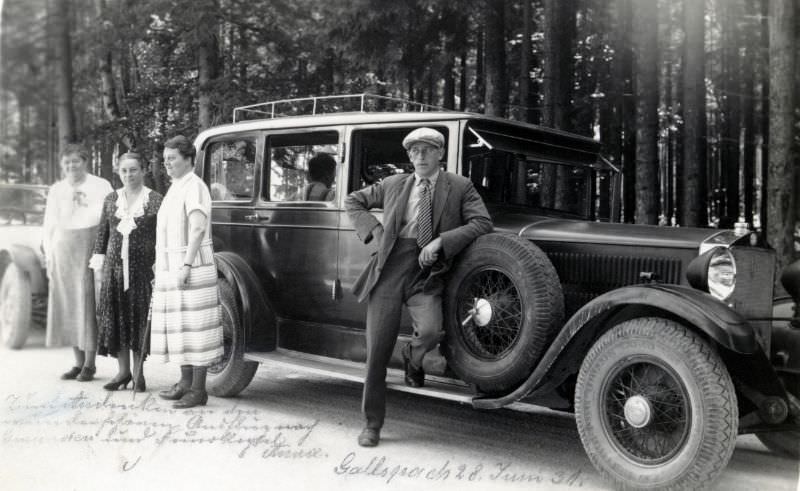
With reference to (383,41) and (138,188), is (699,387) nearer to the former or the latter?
(138,188)

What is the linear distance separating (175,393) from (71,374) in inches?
32.8

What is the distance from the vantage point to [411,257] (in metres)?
4.11

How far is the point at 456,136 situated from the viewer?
4.30 metres

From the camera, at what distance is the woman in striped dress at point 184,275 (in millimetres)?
4781

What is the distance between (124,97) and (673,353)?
12.6ft

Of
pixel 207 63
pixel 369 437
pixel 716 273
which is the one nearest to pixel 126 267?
pixel 207 63

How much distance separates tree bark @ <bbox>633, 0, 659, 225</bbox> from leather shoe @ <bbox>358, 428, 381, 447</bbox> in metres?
5.72

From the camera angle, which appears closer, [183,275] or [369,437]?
[369,437]

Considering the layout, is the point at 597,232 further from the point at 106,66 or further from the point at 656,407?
the point at 106,66

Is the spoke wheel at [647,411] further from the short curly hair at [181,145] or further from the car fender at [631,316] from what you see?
the short curly hair at [181,145]

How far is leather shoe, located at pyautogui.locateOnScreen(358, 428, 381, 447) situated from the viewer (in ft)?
13.5

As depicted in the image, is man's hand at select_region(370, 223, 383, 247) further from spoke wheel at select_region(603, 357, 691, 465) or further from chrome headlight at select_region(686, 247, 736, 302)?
chrome headlight at select_region(686, 247, 736, 302)

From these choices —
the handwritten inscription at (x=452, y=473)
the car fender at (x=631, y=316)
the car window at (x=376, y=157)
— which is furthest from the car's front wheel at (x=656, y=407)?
the car window at (x=376, y=157)

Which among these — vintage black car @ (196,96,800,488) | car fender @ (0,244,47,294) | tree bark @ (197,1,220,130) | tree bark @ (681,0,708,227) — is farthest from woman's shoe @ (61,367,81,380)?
tree bark @ (681,0,708,227)
